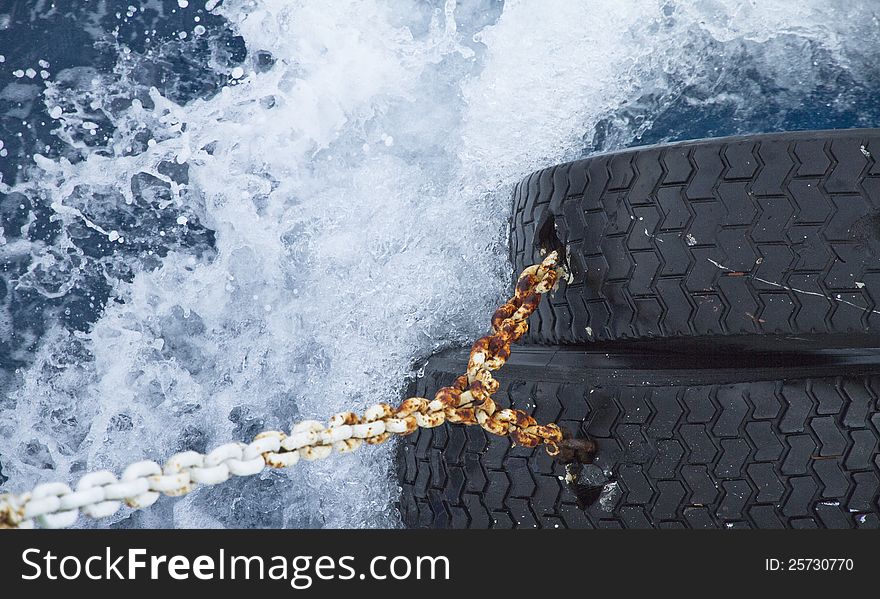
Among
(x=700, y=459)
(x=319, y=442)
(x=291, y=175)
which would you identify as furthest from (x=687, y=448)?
(x=291, y=175)

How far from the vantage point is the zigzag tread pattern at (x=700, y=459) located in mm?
1592

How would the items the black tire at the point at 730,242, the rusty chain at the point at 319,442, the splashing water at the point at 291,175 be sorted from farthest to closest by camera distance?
1. the splashing water at the point at 291,175
2. the black tire at the point at 730,242
3. the rusty chain at the point at 319,442

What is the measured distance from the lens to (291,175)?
2609mm

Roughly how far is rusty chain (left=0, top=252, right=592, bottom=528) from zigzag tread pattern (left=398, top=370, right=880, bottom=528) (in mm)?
90

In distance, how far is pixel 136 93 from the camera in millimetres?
2568

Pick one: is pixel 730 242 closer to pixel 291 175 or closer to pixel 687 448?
pixel 687 448

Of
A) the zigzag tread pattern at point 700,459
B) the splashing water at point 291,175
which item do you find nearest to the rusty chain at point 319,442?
the zigzag tread pattern at point 700,459

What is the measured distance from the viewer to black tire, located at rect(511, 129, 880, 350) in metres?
1.55

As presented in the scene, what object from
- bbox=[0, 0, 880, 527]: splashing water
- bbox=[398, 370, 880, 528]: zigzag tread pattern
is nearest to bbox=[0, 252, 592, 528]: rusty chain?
bbox=[398, 370, 880, 528]: zigzag tread pattern

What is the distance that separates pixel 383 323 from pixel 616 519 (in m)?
0.98

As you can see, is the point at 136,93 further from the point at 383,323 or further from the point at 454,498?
the point at 454,498

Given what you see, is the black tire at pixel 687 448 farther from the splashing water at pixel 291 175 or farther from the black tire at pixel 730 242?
the splashing water at pixel 291 175

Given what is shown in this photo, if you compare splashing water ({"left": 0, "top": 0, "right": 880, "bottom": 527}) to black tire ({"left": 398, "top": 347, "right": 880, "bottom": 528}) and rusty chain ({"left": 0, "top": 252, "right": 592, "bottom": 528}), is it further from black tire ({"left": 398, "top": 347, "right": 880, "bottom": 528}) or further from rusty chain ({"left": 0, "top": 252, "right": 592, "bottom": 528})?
rusty chain ({"left": 0, "top": 252, "right": 592, "bottom": 528})

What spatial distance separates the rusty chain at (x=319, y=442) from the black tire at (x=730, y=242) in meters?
0.14
